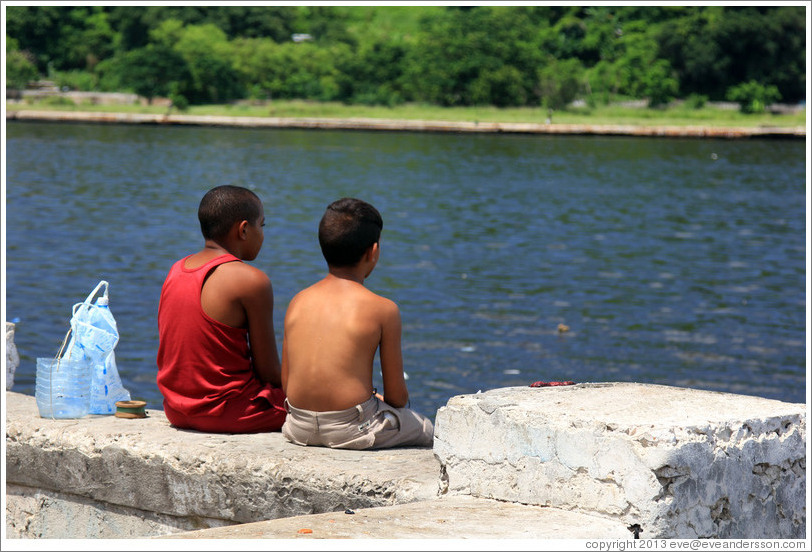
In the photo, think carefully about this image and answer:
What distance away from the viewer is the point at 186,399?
165 inches

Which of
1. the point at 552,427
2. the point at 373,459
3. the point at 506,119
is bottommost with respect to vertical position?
the point at 506,119

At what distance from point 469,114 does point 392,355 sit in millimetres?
61541

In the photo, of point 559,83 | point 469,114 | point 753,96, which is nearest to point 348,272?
point 469,114

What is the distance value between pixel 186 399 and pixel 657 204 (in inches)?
985

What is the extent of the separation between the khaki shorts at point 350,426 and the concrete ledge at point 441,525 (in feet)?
1.93

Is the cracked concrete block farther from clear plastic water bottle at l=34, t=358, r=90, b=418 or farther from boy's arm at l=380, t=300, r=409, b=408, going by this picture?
clear plastic water bottle at l=34, t=358, r=90, b=418

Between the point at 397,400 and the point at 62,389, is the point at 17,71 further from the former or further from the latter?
the point at 397,400

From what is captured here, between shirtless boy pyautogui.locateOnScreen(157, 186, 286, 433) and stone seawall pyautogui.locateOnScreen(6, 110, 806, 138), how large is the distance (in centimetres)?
5501

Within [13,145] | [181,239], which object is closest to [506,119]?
[13,145]

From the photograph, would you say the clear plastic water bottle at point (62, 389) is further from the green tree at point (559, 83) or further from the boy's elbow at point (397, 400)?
the green tree at point (559, 83)

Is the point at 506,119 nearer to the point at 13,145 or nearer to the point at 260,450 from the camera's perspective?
the point at 13,145

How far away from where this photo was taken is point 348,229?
158 inches

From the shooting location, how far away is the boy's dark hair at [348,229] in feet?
13.1

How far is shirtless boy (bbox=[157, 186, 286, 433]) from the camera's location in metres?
4.16
